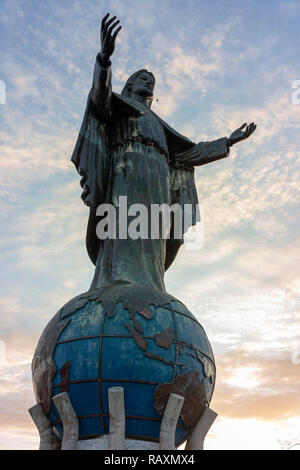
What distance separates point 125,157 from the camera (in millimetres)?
12586

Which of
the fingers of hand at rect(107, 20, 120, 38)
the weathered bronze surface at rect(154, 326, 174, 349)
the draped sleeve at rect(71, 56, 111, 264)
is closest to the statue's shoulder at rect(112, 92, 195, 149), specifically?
the draped sleeve at rect(71, 56, 111, 264)

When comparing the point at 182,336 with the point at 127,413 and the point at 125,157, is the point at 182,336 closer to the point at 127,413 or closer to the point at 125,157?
the point at 127,413

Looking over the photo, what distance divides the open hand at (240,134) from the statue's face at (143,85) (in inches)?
89.1

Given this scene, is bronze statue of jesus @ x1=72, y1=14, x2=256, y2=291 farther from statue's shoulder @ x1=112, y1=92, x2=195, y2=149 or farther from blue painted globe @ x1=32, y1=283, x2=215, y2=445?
blue painted globe @ x1=32, y1=283, x2=215, y2=445

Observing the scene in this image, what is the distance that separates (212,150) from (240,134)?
766mm

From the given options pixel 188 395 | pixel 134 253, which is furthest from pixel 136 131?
pixel 188 395

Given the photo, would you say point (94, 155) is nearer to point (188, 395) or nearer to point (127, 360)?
point (127, 360)

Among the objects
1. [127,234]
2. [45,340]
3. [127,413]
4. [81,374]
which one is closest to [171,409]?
[127,413]

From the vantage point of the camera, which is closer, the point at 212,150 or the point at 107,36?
the point at 107,36

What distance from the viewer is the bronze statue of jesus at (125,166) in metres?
11.5

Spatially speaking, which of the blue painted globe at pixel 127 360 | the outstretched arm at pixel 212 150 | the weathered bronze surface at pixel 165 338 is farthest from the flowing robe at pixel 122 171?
the weathered bronze surface at pixel 165 338

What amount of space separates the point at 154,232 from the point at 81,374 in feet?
12.3

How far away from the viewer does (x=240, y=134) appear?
45.3 feet

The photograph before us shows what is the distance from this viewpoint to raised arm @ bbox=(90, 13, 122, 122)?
1112cm
